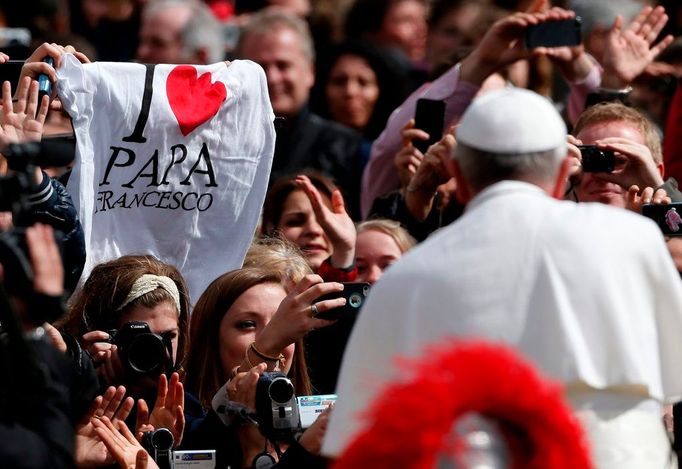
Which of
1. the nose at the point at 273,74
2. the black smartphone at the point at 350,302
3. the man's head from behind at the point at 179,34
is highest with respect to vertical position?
the black smartphone at the point at 350,302

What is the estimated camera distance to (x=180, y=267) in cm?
682

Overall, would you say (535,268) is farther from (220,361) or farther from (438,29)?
(438,29)

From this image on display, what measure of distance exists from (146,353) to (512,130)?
1.93 meters

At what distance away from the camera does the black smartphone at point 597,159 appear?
21.3ft

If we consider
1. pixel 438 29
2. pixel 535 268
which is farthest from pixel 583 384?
pixel 438 29

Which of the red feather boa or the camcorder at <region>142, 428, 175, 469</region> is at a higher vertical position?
the red feather boa

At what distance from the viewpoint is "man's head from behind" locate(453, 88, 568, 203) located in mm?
4316

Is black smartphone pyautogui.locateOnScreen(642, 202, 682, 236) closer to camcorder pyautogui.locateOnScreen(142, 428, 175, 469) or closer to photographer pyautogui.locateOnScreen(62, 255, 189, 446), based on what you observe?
photographer pyautogui.locateOnScreen(62, 255, 189, 446)

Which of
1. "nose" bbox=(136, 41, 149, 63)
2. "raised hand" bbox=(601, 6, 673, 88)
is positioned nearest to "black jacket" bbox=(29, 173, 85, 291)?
"raised hand" bbox=(601, 6, 673, 88)

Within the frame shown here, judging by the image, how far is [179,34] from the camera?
406 inches

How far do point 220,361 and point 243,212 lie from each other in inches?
27.0

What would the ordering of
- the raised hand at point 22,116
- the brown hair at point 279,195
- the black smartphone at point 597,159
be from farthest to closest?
the brown hair at point 279,195 < the black smartphone at point 597,159 < the raised hand at point 22,116

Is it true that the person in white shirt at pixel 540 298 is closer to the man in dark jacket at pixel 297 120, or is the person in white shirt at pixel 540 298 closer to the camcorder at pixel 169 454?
the camcorder at pixel 169 454

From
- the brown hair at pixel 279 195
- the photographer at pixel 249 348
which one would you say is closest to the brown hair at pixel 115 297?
the photographer at pixel 249 348
